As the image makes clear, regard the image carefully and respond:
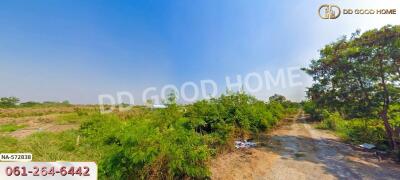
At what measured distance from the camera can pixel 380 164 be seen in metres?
6.62

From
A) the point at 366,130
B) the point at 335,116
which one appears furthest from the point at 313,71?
the point at 335,116

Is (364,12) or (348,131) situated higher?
(364,12)

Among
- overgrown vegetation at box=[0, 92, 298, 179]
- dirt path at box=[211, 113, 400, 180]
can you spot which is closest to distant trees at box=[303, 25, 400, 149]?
dirt path at box=[211, 113, 400, 180]

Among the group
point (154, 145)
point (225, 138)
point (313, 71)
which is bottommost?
point (225, 138)

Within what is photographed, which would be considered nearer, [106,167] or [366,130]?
[106,167]

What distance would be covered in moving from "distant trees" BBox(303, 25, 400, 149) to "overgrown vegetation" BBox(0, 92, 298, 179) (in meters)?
3.69

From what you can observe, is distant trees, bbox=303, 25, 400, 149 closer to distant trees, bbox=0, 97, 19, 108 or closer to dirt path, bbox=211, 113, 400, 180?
dirt path, bbox=211, 113, 400, 180

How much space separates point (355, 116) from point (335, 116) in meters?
8.23

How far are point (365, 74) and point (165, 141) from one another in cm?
779

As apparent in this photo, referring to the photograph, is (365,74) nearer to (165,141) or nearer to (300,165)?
(300,165)

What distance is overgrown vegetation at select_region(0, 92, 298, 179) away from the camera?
4.04 m

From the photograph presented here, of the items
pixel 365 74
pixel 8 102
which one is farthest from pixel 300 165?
pixel 8 102

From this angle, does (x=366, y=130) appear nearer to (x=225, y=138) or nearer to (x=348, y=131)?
(x=348, y=131)

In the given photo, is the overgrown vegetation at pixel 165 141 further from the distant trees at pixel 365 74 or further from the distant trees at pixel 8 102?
the distant trees at pixel 8 102
